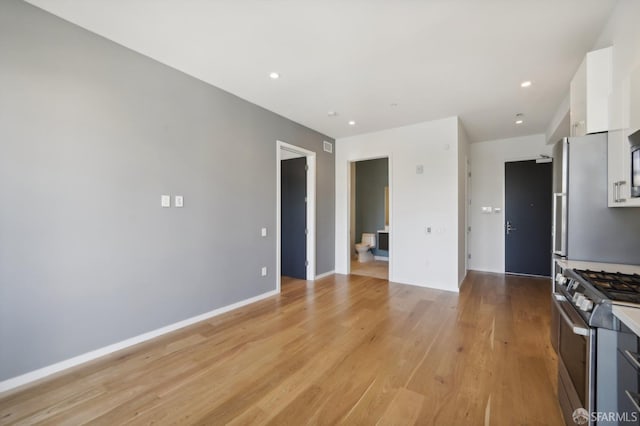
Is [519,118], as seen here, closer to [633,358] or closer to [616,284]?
[616,284]

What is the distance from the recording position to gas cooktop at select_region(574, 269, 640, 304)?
116 centimetres

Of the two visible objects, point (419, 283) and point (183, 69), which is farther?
point (419, 283)

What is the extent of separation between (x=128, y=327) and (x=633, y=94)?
414 centimetres

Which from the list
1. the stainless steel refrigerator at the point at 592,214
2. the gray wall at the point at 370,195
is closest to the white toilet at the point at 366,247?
the gray wall at the point at 370,195

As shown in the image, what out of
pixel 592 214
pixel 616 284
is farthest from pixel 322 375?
pixel 592 214

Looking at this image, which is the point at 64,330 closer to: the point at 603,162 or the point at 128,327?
the point at 128,327

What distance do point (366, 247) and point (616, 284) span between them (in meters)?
5.39

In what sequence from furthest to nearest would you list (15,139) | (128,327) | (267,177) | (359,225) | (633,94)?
1. (359,225)
2. (267,177)
3. (128,327)
4. (15,139)
5. (633,94)

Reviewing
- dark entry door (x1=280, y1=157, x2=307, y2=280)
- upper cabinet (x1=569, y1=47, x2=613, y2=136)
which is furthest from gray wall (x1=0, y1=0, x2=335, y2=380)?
upper cabinet (x1=569, y1=47, x2=613, y2=136)

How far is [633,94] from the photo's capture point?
1.55 m

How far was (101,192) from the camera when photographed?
2271 millimetres

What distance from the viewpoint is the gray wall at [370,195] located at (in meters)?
7.03

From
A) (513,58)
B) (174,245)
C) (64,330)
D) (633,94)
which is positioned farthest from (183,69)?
(633,94)

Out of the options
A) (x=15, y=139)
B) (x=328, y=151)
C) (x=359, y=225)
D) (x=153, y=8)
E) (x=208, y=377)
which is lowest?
(x=208, y=377)
